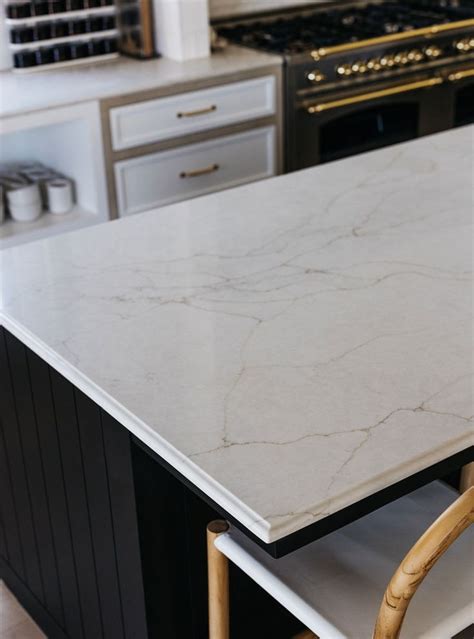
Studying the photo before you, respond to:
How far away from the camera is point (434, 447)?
1.48m

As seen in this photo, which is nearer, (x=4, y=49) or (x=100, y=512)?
(x=100, y=512)

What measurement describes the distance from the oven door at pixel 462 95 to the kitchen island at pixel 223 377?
203cm

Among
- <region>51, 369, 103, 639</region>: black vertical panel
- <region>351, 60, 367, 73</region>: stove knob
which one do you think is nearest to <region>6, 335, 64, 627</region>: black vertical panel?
<region>51, 369, 103, 639</region>: black vertical panel

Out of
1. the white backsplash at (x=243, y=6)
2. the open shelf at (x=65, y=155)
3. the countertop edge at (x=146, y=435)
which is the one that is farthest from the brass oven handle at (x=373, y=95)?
the countertop edge at (x=146, y=435)

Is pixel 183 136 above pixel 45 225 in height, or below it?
above

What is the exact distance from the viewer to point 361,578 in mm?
1605

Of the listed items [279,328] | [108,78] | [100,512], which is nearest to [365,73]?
[108,78]

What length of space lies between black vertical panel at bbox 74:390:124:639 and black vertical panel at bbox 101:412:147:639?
25 mm

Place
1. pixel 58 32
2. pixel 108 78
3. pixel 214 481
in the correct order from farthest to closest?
pixel 58 32, pixel 108 78, pixel 214 481

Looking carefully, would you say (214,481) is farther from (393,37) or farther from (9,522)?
(393,37)

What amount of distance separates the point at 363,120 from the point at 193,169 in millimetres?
830

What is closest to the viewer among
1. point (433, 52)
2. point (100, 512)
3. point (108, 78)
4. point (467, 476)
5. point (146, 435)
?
point (146, 435)

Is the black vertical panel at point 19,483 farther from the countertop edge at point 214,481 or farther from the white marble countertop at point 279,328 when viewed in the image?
the countertop edge at point 214,481

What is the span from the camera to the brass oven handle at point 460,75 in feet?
14.4
